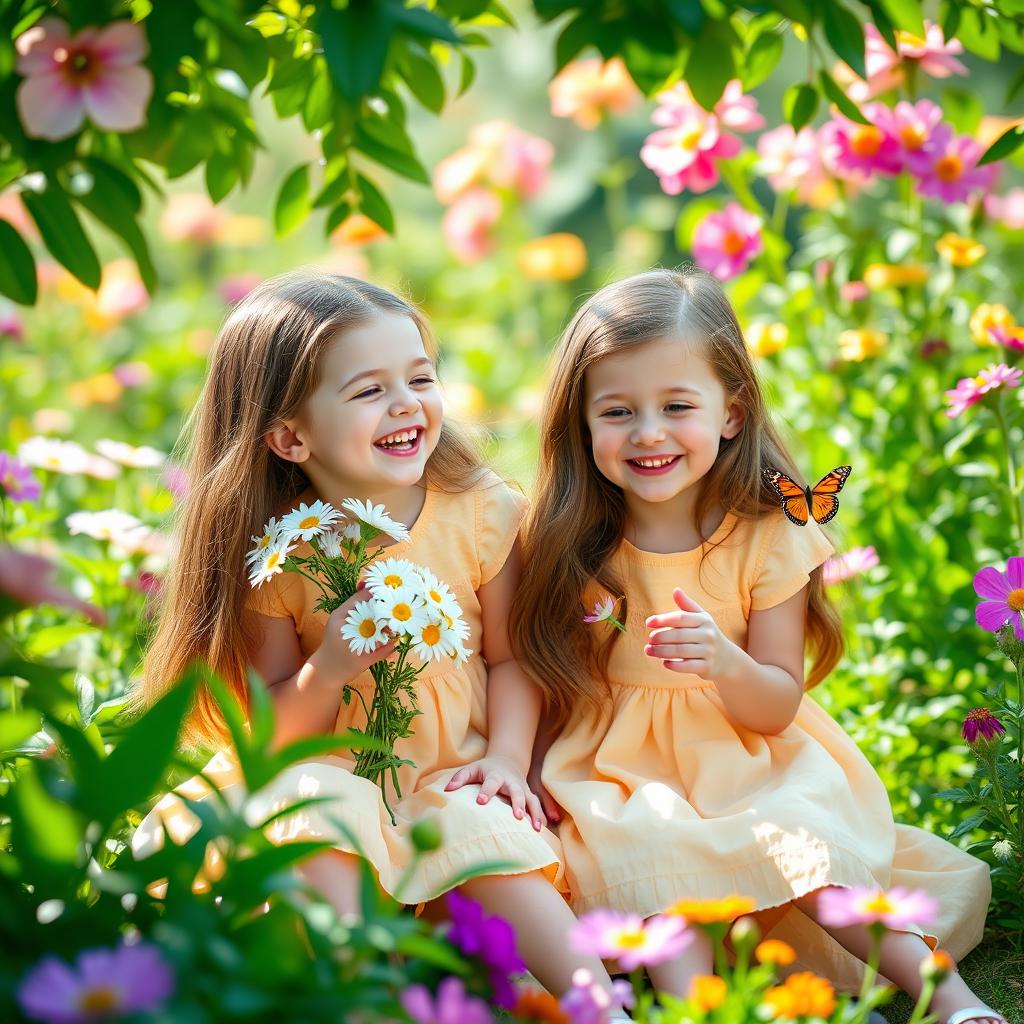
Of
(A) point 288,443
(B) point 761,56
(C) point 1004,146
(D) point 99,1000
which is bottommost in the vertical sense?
(D) point 99,1000

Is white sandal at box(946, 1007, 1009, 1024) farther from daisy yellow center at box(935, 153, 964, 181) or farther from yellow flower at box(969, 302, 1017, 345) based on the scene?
daisy yellow center at box(935, 153, 964, 181)

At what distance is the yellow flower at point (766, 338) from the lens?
8.32 ft

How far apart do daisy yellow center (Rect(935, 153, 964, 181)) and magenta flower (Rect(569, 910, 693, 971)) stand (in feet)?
5.67

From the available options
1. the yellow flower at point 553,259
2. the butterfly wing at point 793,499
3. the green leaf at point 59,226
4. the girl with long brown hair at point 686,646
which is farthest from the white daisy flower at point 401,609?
the yellow flower at point 553,259

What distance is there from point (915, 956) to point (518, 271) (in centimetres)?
354

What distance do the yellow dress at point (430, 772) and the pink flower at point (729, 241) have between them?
83 centimetres

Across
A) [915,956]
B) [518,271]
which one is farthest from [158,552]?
[518,271]

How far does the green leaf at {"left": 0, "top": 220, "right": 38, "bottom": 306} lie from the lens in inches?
51.8

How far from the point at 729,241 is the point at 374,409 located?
109cm

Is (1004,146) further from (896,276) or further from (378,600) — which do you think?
(378,600)

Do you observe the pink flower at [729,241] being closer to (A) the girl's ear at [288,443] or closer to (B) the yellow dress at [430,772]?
(B) the yellow dress at [430,772]

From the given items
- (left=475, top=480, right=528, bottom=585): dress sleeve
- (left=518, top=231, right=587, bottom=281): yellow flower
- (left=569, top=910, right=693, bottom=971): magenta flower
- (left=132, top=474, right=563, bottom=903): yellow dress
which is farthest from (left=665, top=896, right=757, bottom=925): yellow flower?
(left=518, top=231, right=587, bottom=281): yellow flower

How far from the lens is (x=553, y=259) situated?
4281 mm

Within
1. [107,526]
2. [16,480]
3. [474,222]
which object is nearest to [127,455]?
[107,526]
